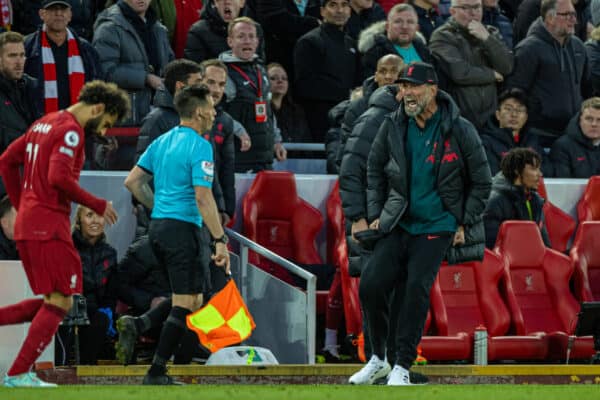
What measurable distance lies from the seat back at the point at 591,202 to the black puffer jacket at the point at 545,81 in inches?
61.4

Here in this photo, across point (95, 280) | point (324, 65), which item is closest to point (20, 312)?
point (95, 280)

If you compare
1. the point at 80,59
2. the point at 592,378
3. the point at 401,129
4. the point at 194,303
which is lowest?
the point at 592,378

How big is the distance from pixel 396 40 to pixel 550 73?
212cm

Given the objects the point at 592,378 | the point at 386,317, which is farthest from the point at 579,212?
the point at 386,317

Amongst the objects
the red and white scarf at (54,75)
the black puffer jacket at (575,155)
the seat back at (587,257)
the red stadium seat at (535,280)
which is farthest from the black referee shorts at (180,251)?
the black puffer jacket at (575,155)

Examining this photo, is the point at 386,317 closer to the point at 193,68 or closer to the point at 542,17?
the point at 193,68

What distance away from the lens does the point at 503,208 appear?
1277cm

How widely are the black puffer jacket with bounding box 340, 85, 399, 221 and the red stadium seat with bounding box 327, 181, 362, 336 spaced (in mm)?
1426

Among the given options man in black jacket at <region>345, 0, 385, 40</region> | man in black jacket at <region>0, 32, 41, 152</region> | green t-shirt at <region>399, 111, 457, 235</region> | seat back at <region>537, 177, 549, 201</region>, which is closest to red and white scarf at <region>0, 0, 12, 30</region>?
man in black jacket at <region>0, 32, 41, 152</region>

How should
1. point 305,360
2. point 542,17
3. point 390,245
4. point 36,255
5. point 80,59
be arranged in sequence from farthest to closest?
point 542,17 → point 80,59 → point 305,360 → point 390,245 → point 36,255

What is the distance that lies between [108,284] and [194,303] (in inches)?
87.2

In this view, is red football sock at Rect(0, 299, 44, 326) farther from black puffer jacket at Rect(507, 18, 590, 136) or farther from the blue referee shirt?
black puffer jacket at Rect(507, 18, 590, 136)

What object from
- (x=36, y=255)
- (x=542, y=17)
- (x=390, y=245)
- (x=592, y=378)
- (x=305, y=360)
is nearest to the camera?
(x=36, y=255)

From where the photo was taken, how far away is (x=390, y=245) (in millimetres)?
9469
